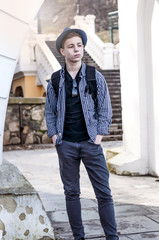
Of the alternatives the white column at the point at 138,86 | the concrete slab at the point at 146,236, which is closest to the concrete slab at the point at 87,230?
the concrete slab at the point at 146,236

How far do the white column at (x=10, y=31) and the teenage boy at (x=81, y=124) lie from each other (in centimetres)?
38

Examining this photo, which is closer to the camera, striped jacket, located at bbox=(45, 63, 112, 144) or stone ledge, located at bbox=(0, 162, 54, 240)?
striped jacket, located at bbox=(45, 63, 112, 144)

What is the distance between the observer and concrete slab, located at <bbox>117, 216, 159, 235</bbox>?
3.55 m

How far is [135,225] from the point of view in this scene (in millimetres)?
3689

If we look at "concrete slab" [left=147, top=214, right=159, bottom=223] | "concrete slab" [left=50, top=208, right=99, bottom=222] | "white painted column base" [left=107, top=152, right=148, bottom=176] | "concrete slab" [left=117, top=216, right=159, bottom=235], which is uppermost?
"white painted column base" [left=107, top=152, right=148, bottom=176]

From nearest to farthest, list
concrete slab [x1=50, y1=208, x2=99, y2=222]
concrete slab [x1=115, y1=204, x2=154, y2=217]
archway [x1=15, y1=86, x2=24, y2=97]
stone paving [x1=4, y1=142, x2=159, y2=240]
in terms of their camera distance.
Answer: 1. stone paving [x1=4, y1=142, x2=159, y2=240]
2. concrete slab [x1=50, y1=208, x2=99, y2=222]
3. concrete slab [x1=115, y1=204, x2=154, y2=217]
4. archway [x1=15, y1=86, x2=24, y2=97]

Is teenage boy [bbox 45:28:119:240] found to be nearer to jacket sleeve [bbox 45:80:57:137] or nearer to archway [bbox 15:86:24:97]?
jacket sleeve [bbox 45:80:57:137]

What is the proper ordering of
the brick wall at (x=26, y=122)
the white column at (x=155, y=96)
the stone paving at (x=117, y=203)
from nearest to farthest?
the stone paving at (x=117, y=203)
the white column at (x=155, y=96)
the brick wall at (x=26, y=122)

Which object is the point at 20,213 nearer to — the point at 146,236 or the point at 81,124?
the point at 81,124

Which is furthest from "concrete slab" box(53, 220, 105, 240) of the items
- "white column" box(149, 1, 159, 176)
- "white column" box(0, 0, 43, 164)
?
"white column" box(149, 1, 159, 176)

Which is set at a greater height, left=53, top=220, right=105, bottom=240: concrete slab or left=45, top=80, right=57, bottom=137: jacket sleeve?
left=45, top=80, right=57, bottom=137: jacket sleeve

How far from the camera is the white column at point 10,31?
122 inches

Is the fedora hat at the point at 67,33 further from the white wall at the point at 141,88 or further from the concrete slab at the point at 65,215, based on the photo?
the white wall at the point at 141,88

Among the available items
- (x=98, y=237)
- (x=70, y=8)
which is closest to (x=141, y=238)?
(x=98, y=237)
